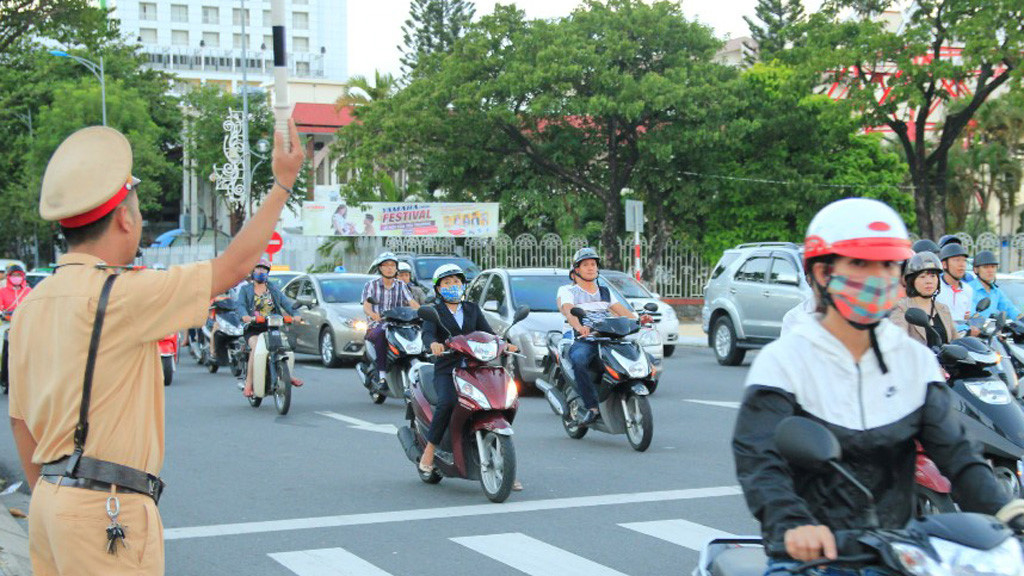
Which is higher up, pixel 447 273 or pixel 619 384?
pixel 447 273

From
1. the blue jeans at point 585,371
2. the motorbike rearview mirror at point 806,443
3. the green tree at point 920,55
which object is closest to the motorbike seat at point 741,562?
the motorbike rearview mirror at point 806,443

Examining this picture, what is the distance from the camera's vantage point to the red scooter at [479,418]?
352 inches

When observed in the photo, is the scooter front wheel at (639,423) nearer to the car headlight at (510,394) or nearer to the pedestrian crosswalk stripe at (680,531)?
the car headlight at (510,394)

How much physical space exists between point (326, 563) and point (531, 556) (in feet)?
3.72

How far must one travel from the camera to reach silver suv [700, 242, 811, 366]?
1908 centimetres

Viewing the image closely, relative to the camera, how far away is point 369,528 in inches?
322

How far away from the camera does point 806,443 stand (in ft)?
9.72

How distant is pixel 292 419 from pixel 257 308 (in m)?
1.70

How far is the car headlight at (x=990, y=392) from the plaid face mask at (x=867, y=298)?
4306 millimetres

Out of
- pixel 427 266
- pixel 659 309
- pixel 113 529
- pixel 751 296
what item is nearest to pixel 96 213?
pixel 113 529

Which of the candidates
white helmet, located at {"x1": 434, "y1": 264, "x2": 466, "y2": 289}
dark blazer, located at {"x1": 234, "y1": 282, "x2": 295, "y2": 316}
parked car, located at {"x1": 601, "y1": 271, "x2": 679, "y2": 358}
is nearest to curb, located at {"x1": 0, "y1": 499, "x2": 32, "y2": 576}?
white helmet, located at {"x1": 434, "y1": 264, "x2": 466, "y2": 289}

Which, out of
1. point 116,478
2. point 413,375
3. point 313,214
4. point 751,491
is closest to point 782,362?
point 751,491

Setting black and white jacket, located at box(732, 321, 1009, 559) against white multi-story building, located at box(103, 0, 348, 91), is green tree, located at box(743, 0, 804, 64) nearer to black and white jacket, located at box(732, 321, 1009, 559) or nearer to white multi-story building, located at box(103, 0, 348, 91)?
white multi-story building, located at box(103, 0, 348, 91)

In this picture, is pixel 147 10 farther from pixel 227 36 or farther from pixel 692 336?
pixel 692 336
